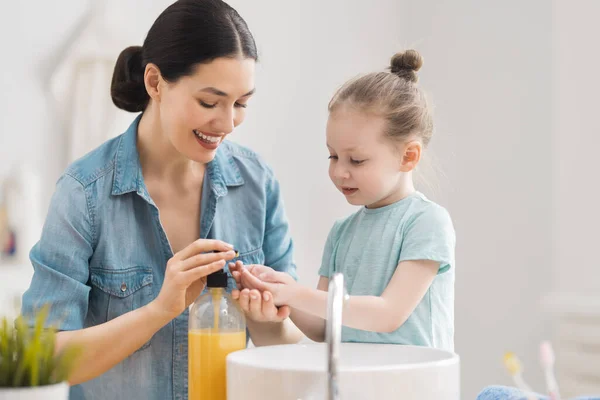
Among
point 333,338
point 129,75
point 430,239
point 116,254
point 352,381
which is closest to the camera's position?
point 333,338

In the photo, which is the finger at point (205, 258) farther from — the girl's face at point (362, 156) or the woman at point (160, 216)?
the girl's face at point (362, 156)

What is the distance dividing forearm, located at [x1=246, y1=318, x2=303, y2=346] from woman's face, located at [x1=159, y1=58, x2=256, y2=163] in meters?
0.32

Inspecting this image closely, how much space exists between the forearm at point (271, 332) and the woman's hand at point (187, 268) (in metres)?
0.25

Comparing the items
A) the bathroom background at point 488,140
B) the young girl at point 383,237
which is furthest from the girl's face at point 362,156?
the bathroom background at point 488,140

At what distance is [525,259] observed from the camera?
10.2 ft

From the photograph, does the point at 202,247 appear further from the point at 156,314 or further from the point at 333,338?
the point at 333,338

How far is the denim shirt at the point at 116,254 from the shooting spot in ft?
4.31

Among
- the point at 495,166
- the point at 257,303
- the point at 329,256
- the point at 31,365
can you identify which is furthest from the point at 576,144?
the point at 31,365

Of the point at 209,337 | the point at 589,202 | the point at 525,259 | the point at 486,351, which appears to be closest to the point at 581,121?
the point at 589,202

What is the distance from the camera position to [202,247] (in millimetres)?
1145

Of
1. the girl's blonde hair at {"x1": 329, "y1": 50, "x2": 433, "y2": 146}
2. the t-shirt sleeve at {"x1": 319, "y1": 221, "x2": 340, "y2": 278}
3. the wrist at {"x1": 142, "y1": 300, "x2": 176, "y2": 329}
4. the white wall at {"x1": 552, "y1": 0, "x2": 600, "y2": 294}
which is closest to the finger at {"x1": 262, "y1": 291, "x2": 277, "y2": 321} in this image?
the wrist at {"x1": 142, "y1": 300, "x2": 176, "y2": 329}

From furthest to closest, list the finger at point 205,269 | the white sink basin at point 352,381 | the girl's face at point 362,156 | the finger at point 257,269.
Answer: the girl's face at point 362,156, the finger at point 257,269, the finger at point 205,269, the white sink basin at point 352,381

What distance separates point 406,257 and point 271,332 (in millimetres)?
319

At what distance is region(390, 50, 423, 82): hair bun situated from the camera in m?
1.46
